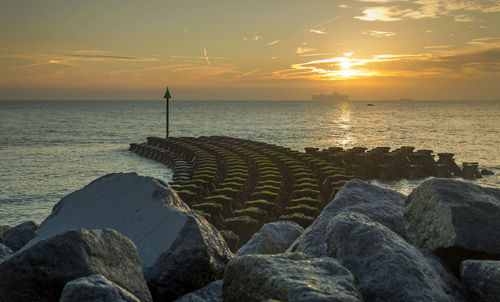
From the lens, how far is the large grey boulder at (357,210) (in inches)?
234

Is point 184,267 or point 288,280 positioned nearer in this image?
point 288,280

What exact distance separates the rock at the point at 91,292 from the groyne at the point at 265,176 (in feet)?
31.2

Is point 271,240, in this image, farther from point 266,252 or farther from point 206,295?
point 206,295

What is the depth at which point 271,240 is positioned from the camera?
24.5 ft

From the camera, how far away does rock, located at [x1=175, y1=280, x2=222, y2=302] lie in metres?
5.35

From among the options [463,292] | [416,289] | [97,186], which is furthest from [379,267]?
[97,186]

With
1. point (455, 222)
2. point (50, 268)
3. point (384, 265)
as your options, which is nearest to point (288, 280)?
point (384, 265)

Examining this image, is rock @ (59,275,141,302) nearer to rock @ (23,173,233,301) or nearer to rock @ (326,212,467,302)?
rock @ (23,173,233,301)

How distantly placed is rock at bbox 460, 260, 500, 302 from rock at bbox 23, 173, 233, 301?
122 inches

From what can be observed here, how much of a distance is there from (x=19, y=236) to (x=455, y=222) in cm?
728

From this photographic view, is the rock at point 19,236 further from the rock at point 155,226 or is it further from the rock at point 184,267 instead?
the rock at point 184,267

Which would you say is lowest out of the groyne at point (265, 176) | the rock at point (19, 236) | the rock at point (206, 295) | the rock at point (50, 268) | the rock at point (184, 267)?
the groyne at point (265, 176)

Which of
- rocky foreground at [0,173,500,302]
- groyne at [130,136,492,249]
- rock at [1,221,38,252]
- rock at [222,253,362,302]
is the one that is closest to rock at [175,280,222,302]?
rocky foreground at [0,173,500,302]

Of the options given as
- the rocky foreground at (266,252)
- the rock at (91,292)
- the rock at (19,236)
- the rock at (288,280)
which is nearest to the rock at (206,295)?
the rocky foreground at (266,252)
